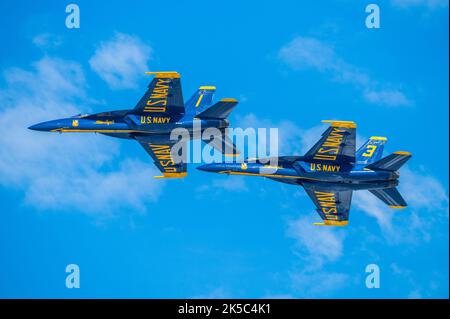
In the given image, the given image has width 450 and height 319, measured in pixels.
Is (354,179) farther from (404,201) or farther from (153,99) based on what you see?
(153,99)

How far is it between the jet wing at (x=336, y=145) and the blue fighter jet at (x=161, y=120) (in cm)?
840

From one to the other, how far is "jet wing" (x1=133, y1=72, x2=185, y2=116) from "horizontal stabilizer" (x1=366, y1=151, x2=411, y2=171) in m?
18.4

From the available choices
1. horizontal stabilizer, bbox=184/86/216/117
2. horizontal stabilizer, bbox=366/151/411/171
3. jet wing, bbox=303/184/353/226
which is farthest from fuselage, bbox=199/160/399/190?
horizontal stabilizer, bbox=184/86/216/117

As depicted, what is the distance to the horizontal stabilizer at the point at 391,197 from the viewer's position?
10917 cm

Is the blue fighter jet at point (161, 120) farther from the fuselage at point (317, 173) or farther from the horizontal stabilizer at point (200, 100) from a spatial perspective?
the fuselage at point (317, 173)

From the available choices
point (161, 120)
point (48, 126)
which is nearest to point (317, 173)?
point (161, 120)

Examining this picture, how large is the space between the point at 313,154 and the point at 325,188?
175 inches

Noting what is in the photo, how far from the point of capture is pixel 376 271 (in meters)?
105

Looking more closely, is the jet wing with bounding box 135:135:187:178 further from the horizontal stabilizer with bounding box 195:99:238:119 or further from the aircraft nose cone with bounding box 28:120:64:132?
the aircraft nose cone with bounding box 28:120:64:132

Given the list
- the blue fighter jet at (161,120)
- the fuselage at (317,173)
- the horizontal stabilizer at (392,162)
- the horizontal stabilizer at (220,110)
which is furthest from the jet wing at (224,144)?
the horizontal stabilizer at (392,162)

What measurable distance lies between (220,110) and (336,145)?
Result: 10.9 meters

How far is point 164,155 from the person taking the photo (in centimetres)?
11494

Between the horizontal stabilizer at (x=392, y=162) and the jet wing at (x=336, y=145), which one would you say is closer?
the horizontal stabilizer at (x=392, y=162)
